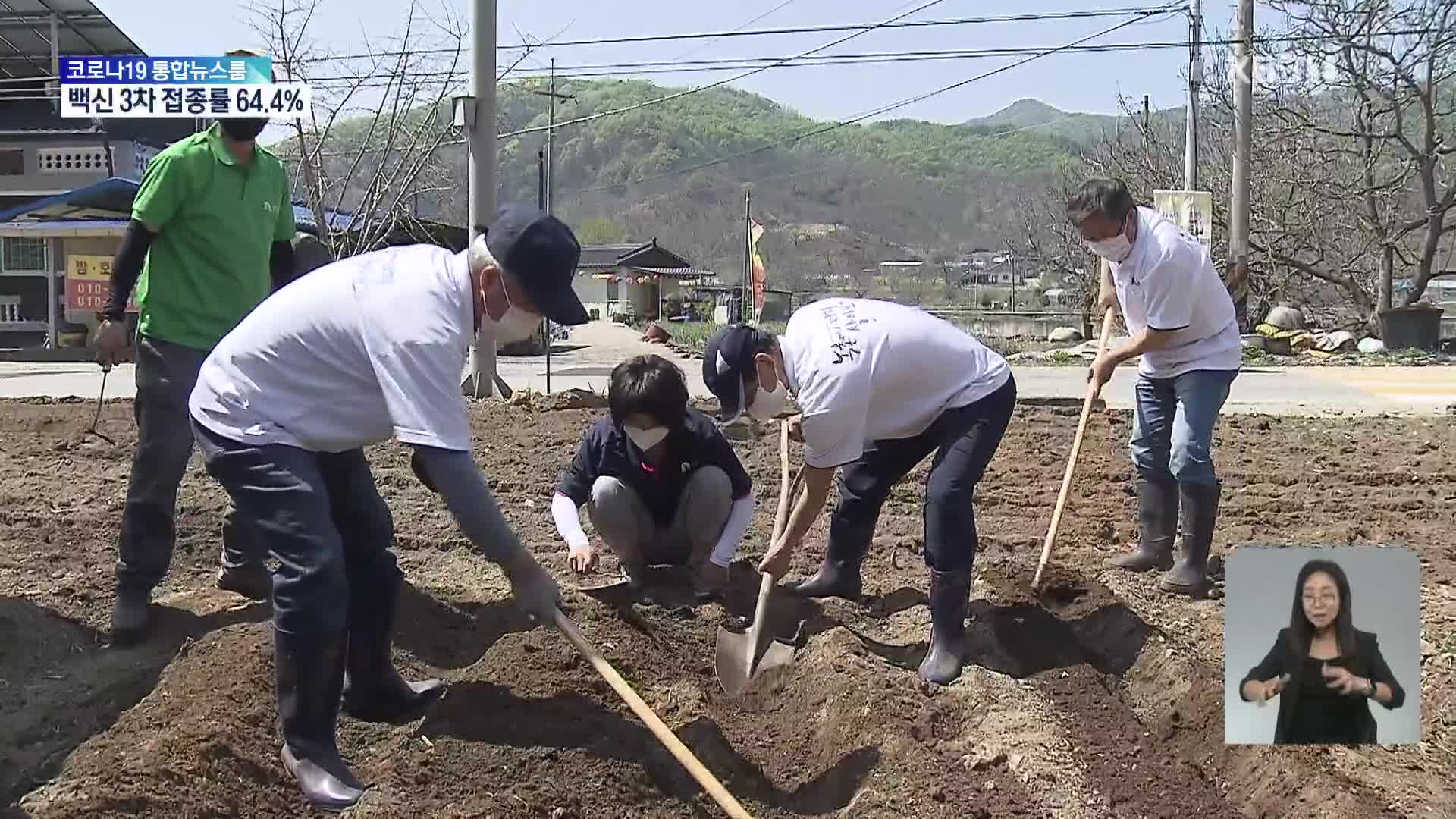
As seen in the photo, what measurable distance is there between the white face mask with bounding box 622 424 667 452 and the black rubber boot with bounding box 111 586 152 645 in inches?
65.2

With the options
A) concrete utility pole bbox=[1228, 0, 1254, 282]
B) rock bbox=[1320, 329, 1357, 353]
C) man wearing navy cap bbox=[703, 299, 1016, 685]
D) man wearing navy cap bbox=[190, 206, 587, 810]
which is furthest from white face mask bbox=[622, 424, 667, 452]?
rock bbox=[1320, 329, 1357, 353]

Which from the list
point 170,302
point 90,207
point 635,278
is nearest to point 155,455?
point 170,302

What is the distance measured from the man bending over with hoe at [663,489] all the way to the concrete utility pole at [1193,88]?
17628 mm

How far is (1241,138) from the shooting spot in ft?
56.8

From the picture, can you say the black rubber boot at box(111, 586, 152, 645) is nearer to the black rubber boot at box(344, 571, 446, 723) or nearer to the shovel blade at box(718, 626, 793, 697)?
the black rubber boot at box(344, 571, 446, 723)

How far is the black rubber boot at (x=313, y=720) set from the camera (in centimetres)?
292

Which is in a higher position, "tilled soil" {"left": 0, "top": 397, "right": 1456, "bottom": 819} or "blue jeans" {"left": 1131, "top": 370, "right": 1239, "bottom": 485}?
"blue jeans" {"left": 1131, "top": 370, "right": 1239, "bottom": 485}

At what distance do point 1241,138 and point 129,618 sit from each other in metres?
16.6

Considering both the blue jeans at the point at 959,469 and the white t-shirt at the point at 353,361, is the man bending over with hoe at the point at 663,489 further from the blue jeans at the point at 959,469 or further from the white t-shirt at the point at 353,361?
the white t-shirt at the point at 353,361

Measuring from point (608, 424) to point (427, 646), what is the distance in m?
0.96

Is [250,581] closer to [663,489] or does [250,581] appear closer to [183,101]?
[663,489]

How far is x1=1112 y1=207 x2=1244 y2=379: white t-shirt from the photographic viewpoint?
176 inches

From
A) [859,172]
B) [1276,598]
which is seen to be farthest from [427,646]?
[859,172]

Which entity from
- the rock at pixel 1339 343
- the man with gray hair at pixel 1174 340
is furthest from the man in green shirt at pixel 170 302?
the rock at pixel 1339 343
